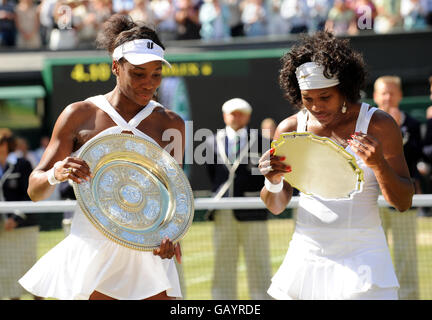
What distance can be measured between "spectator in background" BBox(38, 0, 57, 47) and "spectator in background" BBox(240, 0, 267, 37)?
3503mm

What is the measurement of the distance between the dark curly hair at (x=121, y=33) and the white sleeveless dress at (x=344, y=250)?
1107mm

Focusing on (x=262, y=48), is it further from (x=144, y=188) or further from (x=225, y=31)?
(x=144, y=188)

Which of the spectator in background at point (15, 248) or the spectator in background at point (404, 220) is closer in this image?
the spectator in background at point (15, 248)

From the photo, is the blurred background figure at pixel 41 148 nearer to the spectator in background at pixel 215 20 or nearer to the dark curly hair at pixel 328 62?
the spectator in background at pixel 215 20

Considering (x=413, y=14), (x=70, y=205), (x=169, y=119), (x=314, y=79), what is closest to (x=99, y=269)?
(x=169, y=119)

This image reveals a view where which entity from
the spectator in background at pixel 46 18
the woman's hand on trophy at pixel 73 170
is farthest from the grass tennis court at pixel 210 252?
the spectator in background at pixel 46 18

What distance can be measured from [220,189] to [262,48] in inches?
279

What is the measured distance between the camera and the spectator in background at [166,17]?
15.1 meters

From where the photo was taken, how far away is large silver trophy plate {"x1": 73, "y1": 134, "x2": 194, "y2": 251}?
12.2 feet

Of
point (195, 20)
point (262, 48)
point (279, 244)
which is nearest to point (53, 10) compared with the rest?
point (195, 20)

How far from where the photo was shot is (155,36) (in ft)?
13.5

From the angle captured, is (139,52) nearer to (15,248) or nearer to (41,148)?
(15,248)

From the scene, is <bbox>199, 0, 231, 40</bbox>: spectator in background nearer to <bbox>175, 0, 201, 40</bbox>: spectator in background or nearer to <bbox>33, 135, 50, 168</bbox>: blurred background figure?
<bbox>175, 0, 201, 40</bbox>: spectator in background

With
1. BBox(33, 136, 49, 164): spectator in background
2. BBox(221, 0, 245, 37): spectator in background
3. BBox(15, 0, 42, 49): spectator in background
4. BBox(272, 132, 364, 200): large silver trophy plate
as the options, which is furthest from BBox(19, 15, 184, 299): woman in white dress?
BBox(15, 0, 42, 49): spectator in background
